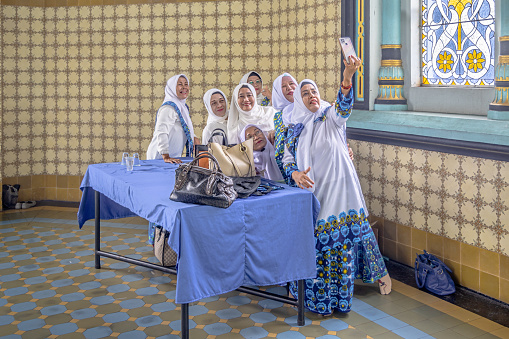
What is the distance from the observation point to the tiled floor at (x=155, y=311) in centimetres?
408

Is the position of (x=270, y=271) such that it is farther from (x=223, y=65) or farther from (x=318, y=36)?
(x=223, y=65)

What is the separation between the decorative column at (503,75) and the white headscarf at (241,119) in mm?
2061

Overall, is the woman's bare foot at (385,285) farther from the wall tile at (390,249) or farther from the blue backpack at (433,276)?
the wall tile at (390,249)

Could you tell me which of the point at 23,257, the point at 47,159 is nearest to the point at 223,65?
the point at 47,159

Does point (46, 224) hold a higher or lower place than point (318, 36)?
lower

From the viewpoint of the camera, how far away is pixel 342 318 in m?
4.32

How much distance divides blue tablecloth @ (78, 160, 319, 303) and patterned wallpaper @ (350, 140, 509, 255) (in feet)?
4.83

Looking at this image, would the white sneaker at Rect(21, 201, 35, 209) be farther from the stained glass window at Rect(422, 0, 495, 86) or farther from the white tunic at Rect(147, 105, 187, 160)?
the stained glass window at Rect(422, 0, 495, 86)

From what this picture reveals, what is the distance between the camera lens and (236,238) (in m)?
3.77

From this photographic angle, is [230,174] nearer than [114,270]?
Yes

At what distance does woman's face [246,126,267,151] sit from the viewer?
4906mm

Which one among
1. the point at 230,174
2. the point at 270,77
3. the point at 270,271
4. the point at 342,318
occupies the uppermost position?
the point at 270,77

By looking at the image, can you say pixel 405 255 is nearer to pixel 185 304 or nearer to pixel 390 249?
pixel 390 249

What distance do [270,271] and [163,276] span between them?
1729mm
